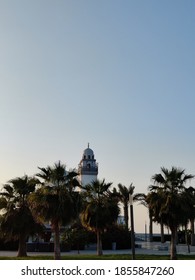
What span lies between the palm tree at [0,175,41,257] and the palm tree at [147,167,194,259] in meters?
8.91

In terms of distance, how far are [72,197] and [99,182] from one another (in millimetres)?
6775

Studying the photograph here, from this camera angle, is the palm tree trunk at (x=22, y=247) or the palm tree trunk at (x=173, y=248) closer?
the palm tree trunk at (x=173, y=248)

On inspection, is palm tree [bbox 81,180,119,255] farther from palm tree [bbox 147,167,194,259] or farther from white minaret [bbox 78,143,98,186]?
white minaret [bbox 78,143,98,186]

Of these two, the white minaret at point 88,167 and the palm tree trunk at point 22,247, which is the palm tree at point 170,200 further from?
the white minaret at point 88,167

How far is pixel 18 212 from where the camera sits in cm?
3152

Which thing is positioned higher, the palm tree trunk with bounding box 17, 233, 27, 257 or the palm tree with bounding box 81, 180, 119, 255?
the palm tree with bounding box 81, 180, 119, 255

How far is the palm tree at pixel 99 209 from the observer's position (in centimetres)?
3316

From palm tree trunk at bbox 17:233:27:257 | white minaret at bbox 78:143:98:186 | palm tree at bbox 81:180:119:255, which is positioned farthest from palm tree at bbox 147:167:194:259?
white minaret at bbox 78:143:98:186

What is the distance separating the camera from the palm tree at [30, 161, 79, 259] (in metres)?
26.7

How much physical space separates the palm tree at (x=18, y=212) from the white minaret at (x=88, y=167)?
6440cm

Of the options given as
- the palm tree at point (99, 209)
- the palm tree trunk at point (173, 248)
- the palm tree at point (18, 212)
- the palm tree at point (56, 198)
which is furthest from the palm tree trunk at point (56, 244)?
the palm tree trunk at point (173, 248)

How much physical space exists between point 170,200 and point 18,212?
36.9 feet

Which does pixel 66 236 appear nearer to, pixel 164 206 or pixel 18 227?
pixel 18 227
